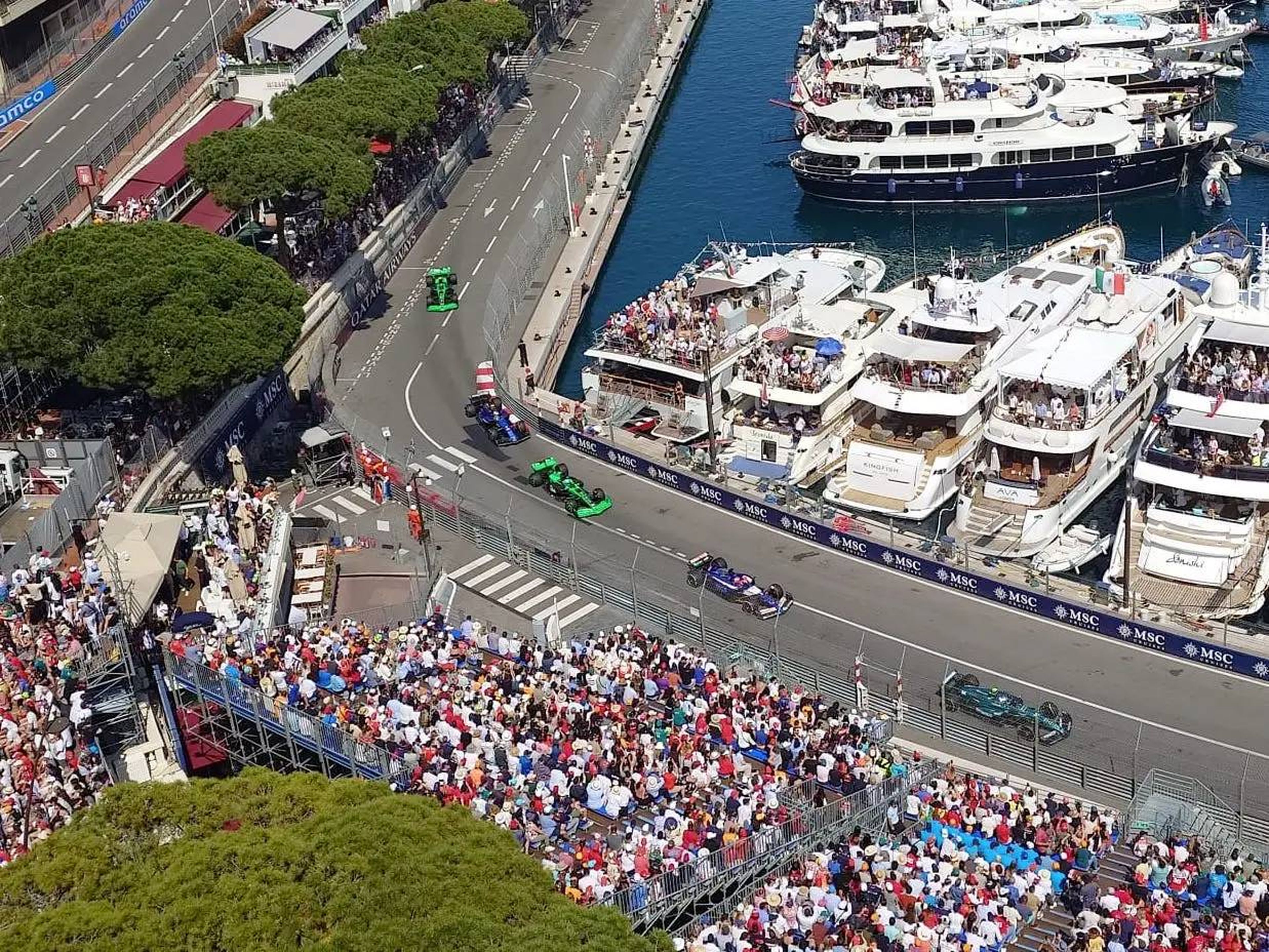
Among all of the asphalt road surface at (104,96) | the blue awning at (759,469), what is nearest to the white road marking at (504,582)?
the blue awning at (759,469)

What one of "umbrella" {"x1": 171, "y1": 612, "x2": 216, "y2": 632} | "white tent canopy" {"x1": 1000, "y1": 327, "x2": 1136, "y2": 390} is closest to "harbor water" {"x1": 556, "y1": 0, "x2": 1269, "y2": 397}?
"white tent canopy" {"x1": 1000, "y1": 327, "x2": 1136, "y2": 390}

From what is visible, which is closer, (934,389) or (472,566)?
(472,566)

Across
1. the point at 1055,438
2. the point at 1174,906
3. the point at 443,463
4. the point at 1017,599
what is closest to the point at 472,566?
the point at 443,463

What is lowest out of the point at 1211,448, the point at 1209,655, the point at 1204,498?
the point at 1209,655

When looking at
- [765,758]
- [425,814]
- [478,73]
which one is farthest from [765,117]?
[425,814]

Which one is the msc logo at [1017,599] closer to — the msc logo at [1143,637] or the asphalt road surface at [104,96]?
the msc logo at [1143,637]

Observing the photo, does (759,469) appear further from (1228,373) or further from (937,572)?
(1228,373)

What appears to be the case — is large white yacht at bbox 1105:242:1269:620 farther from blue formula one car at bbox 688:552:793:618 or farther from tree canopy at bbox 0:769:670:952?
tree canopy at bbox 0:769:670:952

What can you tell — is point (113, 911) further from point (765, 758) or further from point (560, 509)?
point (560, 509)

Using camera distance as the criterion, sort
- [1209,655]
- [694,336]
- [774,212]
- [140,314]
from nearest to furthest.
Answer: [1209,655]
[140,314]
[694,336]
[774,212]
